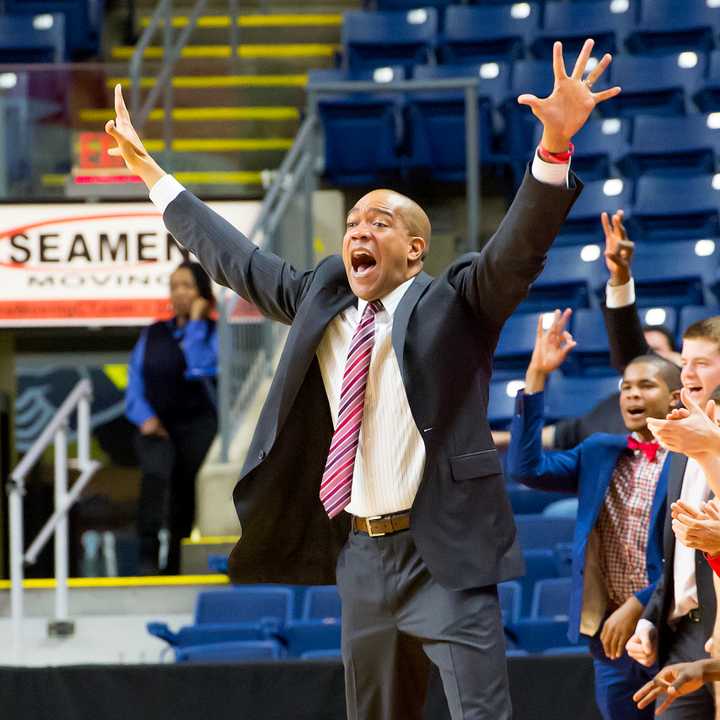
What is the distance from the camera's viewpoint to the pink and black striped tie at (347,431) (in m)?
3.63

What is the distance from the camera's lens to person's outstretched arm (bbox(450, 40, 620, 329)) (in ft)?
10.5

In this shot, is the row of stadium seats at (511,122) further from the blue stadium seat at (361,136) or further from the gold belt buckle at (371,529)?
the gold belt buckle at (371,529)

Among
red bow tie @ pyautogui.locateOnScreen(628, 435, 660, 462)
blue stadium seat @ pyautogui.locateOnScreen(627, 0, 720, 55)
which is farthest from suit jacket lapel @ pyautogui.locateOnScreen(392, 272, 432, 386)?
blue stadium seat @ pyautogui.locateOnScreen(627, 0, 720, 55)

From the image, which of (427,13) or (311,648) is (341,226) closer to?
(427,13)

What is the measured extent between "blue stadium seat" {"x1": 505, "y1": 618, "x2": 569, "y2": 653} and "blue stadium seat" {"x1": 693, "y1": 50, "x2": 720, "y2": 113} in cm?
506

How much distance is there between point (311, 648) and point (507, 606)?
2.88 feet

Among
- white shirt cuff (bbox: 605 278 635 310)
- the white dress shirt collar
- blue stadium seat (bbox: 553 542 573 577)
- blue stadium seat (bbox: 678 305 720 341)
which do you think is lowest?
blue stadium seat (bbox: 553 542 573 577)

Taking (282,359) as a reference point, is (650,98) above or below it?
above

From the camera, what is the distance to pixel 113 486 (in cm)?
1021

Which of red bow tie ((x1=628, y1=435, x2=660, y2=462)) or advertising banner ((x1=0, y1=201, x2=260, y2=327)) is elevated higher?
advertising banner ((x1=0, y1=201, x2=260, y2=327))

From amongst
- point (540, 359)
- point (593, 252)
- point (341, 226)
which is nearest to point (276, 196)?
point (341, 226)

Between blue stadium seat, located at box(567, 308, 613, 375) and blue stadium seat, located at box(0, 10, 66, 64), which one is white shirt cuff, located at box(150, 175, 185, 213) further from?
blue stadium seat, located at box(0, 10, 66, 64)

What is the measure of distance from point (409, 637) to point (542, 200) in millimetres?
1041

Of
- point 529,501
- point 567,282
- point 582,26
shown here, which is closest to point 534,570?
point 529,501
